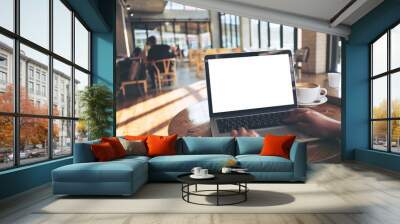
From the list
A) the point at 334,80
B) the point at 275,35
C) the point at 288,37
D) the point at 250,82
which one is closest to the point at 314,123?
the point at 334,80

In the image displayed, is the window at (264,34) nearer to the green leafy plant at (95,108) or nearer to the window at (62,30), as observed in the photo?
the green leafy plant at (95,108)

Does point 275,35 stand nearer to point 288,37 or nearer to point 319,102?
point 288,37

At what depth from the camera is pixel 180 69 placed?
32.2 ft

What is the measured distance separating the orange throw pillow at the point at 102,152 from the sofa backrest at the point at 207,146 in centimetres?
152

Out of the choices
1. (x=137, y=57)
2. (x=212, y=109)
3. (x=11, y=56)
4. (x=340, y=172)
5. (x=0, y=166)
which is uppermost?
(x=137, y=57)

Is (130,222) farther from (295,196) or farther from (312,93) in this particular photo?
(312,93)

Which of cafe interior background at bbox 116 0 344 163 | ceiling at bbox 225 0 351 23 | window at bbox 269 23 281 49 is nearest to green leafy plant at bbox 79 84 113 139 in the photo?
cafe interior background at bbox 116 0 344 163

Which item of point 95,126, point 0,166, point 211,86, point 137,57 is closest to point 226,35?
point 211,86

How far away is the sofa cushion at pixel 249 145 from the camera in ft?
23.6

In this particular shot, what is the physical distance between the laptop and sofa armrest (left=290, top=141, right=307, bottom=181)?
308 cm

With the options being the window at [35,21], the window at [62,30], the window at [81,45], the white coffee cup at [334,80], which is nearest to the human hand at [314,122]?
the white coffee cup at [334,80]

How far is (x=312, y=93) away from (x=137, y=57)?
4.29m

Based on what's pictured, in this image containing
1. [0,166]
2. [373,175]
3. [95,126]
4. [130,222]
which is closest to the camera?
[130,222]

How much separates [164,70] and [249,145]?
3475 mm
